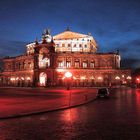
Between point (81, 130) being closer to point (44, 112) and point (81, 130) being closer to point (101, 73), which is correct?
point (44, 112)

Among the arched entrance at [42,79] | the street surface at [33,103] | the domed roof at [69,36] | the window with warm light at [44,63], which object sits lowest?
the street surface at [33,103]

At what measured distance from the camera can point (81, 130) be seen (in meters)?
14.3

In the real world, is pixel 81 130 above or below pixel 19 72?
below

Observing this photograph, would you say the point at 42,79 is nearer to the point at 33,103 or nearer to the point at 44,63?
the point at 44,63

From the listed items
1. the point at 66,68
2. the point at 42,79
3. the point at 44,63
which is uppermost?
the point at 44,63

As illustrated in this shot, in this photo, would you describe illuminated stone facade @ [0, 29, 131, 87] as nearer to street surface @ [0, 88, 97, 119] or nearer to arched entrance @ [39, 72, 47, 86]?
arched entrance @ [39, 72, 47, 86]

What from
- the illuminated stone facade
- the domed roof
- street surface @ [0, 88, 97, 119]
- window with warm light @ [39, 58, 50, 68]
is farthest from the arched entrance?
street surface @ [0, 88, 97, 119]

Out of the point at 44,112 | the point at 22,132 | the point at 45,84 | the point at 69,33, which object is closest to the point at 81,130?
the point at 22,132

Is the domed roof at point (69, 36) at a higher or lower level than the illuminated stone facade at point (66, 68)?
higher

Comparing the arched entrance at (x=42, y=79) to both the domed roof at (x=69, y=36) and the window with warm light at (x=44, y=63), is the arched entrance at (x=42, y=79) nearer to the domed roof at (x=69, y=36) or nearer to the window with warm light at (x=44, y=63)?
the window with warm light at (x=44, y=63)

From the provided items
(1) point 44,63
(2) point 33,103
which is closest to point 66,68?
(1) point 44,63

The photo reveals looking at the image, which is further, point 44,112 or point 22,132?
point 44,112

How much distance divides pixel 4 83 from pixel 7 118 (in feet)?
381

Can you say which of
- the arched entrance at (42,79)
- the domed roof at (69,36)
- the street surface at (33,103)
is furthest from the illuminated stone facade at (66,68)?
the street surface at (33,103)
